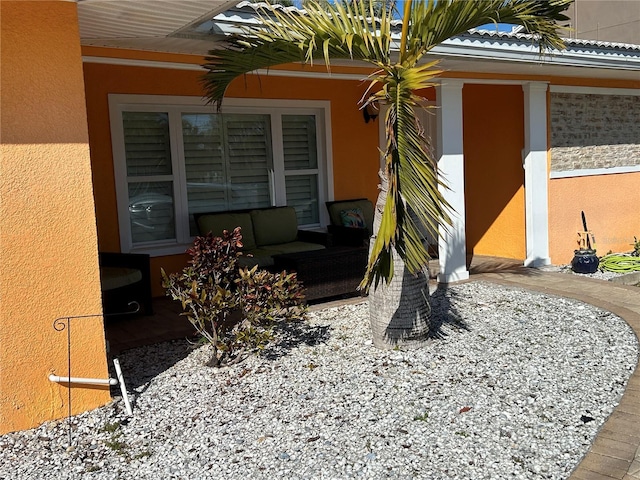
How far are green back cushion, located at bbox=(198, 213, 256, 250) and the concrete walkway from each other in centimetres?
321

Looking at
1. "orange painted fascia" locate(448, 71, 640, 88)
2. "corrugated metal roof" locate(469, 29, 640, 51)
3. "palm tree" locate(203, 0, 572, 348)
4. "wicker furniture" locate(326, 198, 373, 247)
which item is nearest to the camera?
"palm tree" locate(203, 0, 572, 348)

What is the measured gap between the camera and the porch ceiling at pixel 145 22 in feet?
14.2

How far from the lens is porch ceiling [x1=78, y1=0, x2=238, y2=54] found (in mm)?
4324

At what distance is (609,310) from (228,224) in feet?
15.8

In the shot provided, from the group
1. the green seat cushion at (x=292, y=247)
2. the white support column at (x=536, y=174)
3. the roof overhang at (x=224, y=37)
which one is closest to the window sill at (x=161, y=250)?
the green seat cushion at (x=292, y=247)

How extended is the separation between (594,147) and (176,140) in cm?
687

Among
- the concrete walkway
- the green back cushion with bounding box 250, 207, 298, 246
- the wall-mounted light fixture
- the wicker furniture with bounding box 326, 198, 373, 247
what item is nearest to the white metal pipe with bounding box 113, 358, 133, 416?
the concrete walkway

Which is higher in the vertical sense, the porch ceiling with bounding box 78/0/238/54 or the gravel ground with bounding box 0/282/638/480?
the porch ceiling with bounding box 78/0/238/54

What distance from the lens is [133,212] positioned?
8.27 m

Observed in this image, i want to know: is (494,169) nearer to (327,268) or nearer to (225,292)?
(327,268)

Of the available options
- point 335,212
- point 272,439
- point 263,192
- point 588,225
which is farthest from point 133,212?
point 588,225

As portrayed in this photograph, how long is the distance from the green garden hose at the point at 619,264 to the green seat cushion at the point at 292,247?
4.53 meters

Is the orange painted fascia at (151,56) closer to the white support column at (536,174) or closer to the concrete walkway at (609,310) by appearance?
the concrete walkway at (609,310)

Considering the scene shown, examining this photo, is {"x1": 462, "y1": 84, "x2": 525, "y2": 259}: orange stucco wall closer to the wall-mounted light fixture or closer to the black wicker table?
the wall-mounted light fixture
